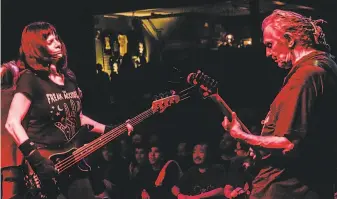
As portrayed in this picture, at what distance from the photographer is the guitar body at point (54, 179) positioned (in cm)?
466

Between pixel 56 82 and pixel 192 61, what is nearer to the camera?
pixel 56 82

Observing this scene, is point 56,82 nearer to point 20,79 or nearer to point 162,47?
point 20,79

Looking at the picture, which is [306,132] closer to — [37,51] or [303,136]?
[303,136]

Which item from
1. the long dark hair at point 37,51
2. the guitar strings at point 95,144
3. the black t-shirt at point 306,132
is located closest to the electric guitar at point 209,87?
the guitar strings at point 95,144

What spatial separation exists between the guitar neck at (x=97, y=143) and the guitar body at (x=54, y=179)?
3 cm

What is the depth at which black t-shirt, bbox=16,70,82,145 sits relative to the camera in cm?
474

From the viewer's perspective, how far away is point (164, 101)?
5113mm

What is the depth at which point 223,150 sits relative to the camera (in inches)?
212

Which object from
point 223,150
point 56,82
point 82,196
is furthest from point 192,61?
point 82,196

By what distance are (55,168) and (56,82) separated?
722 mm

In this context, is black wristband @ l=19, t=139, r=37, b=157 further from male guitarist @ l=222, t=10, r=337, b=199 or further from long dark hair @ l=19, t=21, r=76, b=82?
male guitarist @ l=222, t=10, r=337, b=199

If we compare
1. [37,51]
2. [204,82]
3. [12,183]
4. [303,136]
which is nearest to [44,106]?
[37,51]

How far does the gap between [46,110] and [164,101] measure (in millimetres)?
1033

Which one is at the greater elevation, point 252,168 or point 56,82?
point 56,82
